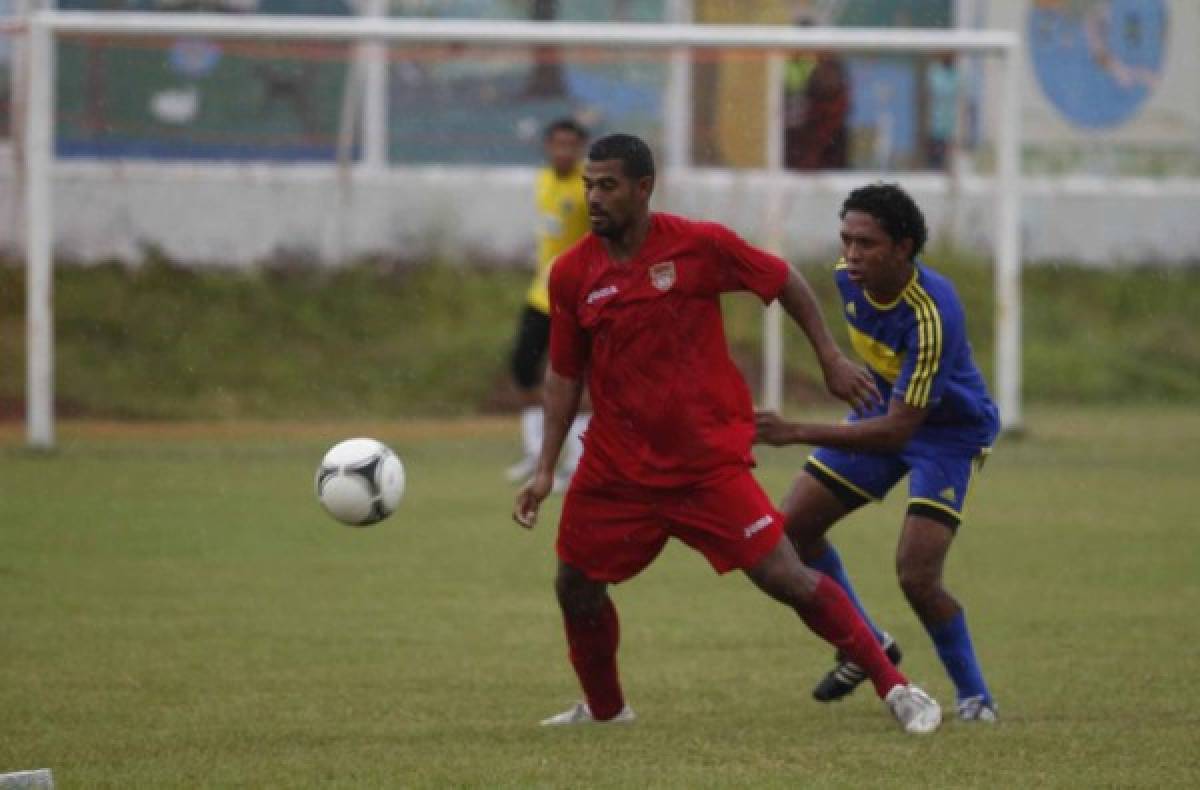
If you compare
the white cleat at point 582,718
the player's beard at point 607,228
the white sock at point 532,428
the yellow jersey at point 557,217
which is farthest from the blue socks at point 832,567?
the white sock at point 532,428

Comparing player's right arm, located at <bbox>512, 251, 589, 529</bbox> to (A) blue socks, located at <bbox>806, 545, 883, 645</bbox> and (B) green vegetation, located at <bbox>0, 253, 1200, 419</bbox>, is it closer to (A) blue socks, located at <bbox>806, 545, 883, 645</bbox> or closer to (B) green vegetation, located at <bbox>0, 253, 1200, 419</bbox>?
(A) blue socks, located at <bbox>806, 545, 883, 645</bbox>

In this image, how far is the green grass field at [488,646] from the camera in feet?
23.5

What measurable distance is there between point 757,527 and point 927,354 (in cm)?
93

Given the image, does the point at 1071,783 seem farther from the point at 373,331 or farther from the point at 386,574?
the point at 373,331

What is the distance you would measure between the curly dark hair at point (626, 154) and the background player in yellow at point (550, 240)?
8.34 meters

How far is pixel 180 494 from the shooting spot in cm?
1535

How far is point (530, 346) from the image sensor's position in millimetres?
16156

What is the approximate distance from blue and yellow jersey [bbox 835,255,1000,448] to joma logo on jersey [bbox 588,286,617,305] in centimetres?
110

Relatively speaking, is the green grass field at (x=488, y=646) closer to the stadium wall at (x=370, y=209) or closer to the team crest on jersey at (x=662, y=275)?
the team crest on jersey at (x=662, y=275)

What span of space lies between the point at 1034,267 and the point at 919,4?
3.63 metres

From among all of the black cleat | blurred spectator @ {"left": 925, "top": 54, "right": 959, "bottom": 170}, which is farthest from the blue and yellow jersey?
blurred spectator @ {"left": 925, "top": 54, "right": 959, "bottom": 170}

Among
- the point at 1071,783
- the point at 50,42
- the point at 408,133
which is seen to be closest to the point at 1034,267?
the point at 408,133

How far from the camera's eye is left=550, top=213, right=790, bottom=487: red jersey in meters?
7.57

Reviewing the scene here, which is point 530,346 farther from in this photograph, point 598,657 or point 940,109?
point 940,109
